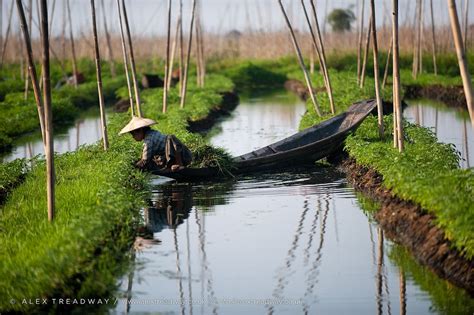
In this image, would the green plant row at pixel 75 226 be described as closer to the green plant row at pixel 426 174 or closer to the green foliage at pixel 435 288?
the green plant row at pixel 426 174

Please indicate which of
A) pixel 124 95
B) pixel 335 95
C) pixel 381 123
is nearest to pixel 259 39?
pixel 124 95

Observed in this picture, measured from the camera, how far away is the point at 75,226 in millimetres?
7773

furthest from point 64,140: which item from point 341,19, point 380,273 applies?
point 341,19

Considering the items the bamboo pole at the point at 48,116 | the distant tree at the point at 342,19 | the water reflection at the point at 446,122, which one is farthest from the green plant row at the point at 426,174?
the distant tree at the point at 342,19

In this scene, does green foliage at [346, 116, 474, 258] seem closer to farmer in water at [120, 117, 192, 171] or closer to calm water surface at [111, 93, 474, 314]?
calm water surface at [111, 93, 474, 314]

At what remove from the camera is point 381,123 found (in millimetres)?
13656

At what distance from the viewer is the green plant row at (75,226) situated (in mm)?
6695

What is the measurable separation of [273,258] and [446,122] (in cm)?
1245

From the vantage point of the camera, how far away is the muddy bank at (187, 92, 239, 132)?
67.9 ft

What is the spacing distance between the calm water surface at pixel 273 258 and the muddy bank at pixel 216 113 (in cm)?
779

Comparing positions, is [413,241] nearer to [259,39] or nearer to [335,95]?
[335,95]

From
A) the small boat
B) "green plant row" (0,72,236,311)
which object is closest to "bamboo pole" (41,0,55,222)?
"green plant row" (0,72,236,311)

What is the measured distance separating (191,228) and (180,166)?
2429 mm

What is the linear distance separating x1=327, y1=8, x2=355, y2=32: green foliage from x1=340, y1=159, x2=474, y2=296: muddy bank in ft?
161
